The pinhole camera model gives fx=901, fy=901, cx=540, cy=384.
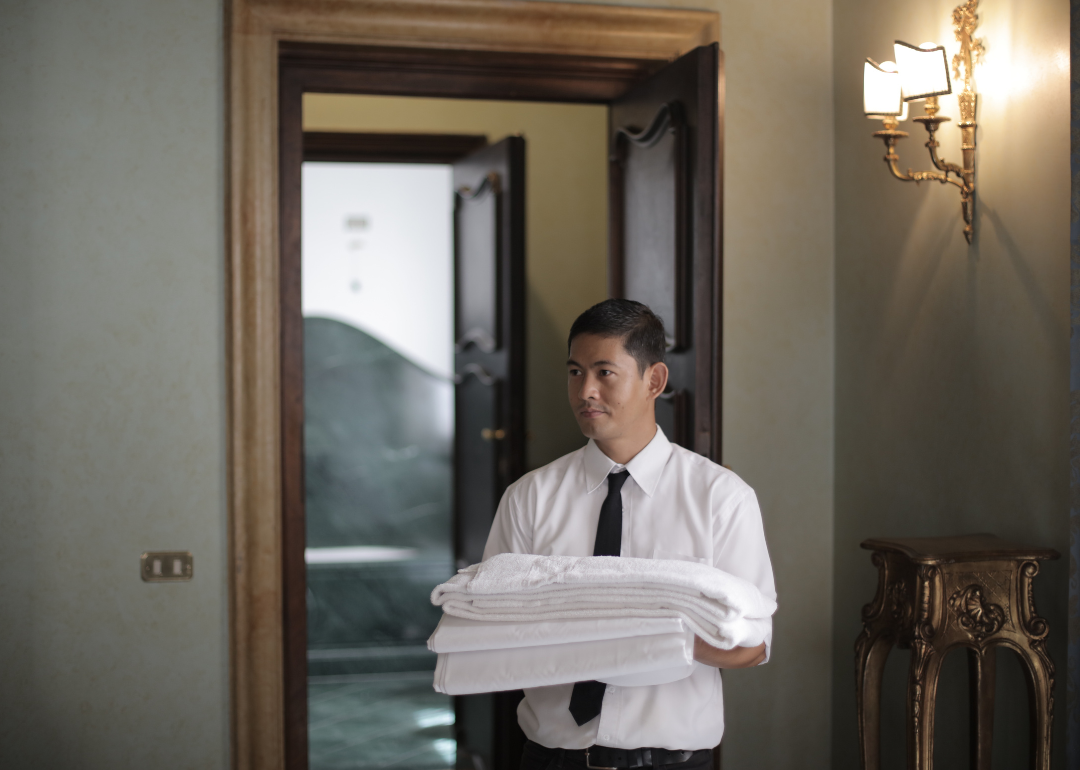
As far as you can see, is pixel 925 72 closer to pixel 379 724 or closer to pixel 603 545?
pixel 603 545

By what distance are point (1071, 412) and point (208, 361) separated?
203cm

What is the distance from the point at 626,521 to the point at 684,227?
1055 millimetres

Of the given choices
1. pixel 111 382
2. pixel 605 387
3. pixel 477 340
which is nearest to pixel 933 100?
pixel 605 387

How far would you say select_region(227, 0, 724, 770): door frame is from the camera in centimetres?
242

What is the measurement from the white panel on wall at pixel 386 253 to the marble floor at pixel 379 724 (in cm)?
170

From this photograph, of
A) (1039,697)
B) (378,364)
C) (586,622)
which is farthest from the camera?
(378,364)

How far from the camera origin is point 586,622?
4.15 ft

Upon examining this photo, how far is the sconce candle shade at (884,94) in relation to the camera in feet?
6.64

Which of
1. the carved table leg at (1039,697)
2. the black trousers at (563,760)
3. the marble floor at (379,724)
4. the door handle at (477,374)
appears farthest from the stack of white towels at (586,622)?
the marble floor at (379,724)

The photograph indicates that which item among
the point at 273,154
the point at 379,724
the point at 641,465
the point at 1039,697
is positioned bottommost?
the point at 379,724

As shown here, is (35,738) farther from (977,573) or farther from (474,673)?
(977,573)

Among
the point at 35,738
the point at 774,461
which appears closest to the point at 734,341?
the point at 774,461

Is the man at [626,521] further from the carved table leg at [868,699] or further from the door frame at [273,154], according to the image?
the door frame at [273,154]

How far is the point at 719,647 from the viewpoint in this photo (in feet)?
4.07
